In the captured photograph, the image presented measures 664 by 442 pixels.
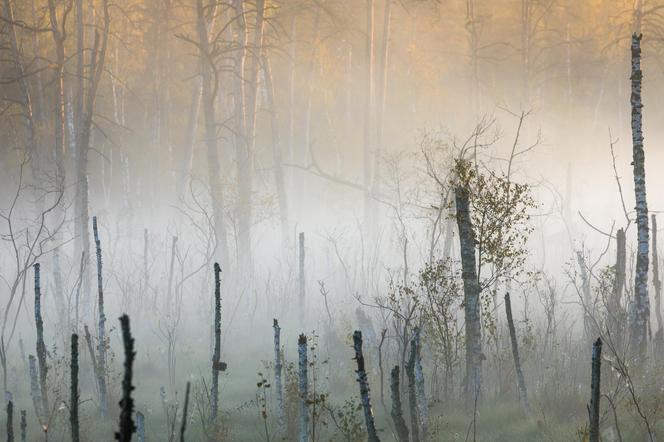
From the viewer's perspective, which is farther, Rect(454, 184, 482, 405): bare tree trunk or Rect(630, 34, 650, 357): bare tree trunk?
Rect(630, 34, 650, 357): bare tree trunk

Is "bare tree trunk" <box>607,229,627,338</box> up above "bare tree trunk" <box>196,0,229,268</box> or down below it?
below

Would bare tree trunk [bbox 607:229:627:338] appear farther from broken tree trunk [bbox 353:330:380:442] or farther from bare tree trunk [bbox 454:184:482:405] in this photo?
broken tree trunk [bbox 353:330:380:442]

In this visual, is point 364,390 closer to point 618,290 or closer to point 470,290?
point 470,290

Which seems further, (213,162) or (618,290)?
(213,162)

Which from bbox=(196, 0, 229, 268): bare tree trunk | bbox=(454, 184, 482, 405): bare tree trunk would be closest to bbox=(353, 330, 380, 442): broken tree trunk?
bbox=(454, 184, 482, 405): bare tree trunk

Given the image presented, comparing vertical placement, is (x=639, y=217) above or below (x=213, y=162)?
below

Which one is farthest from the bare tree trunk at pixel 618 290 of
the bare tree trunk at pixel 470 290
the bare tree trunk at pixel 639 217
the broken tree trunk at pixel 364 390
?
the broken tree trunk at pixel 364 390

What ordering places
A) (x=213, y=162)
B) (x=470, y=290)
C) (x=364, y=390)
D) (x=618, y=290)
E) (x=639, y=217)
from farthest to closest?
(x=213, y=162), (x=618, y=290), (x=639, y=217), (x=470, y=290), (x=364, y=390)

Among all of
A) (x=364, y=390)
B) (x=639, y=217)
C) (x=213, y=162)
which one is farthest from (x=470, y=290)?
(x=213, y=162)

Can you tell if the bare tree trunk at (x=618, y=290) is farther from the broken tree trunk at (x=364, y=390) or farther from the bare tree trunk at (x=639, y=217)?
the broken tree trunk at (x=364, y=390)

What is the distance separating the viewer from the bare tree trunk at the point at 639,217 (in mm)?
9703

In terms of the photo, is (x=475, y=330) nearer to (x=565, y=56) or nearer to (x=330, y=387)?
(x=330, y=387)

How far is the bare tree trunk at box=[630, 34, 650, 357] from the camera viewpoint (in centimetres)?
970

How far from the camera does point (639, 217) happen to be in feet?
32.1
